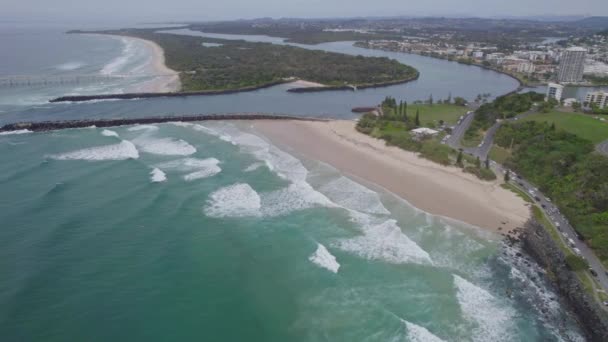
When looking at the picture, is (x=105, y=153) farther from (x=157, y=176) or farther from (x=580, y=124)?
(x=580, y=124)

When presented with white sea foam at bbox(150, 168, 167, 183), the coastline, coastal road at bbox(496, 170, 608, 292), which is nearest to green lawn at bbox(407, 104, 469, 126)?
coastal road at bbox(496, 170, 608, 292)

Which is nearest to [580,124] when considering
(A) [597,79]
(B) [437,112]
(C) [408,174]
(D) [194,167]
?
(B) [437,112]

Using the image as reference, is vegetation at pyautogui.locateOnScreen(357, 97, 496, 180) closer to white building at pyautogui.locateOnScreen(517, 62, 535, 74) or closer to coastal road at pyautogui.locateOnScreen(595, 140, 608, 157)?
coastal road at pyautogui.locateOnScreen(595, 140, 608, 157)

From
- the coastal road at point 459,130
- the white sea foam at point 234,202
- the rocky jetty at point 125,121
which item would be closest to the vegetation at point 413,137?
the coastal road at point 459,130

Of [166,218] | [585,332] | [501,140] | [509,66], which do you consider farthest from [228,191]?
[509,66]

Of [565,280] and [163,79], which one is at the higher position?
[163,79]

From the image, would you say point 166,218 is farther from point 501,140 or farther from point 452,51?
point 452,51
